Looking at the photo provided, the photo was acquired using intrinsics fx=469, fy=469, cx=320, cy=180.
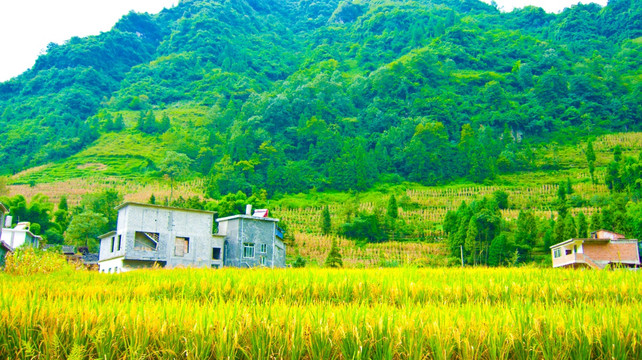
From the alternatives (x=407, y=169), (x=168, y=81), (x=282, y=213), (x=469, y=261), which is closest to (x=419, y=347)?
(x=469, y=261)

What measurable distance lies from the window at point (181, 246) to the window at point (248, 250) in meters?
3.95

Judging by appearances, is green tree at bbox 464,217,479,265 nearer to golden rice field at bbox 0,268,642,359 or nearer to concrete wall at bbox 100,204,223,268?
concrete wall at bbox 100,204,223,268

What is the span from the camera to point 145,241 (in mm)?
29625

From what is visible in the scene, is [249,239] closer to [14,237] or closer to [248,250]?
[248,250]

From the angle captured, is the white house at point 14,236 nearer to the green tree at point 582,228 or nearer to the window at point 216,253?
the window at point 216,253

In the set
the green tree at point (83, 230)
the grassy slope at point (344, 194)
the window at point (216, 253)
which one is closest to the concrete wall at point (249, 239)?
the window at point (216, 253)

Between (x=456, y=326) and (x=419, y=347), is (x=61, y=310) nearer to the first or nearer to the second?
(x=419, y=347)

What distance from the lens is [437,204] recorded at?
65.6 metres

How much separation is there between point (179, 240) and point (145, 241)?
2.10 meters

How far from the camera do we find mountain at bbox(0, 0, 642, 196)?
86.6 metres

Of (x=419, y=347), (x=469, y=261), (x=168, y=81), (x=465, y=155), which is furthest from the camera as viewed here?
(x=168, y=81)

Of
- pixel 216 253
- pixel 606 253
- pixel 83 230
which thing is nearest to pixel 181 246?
pixel 216 253

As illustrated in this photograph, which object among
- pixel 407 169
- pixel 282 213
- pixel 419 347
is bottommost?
pixel 419 347

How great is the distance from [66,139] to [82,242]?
62317mm
